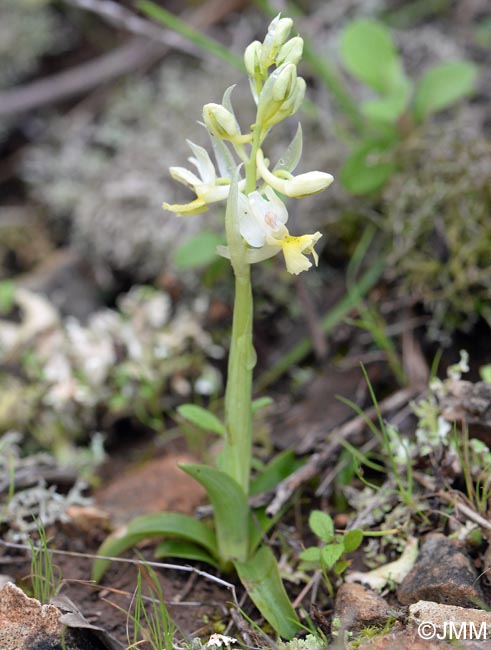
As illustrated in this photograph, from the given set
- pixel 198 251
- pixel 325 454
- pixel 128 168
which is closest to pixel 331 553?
pixel 325 454

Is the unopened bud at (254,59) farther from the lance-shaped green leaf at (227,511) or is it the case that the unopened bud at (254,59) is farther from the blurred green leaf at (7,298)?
the blurred green leaf at (7,298)

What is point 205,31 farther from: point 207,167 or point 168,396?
point 207,167

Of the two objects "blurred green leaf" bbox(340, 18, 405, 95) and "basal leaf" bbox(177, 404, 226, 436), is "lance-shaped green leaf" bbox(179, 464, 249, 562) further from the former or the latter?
"blurred green leaf" bbox(340, 18, 405, 95)

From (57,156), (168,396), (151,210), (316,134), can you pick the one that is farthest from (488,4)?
(168,396)

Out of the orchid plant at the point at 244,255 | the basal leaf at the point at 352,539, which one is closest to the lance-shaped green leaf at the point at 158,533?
the orchid plant at the point at 244,255

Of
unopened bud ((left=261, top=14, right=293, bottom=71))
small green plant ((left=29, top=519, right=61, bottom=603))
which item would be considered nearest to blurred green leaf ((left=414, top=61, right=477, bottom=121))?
unopened bud ((left=261, top=14, right=293, bottom=71))
